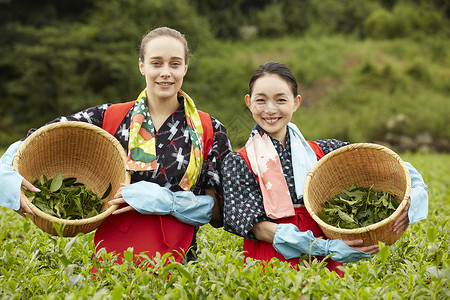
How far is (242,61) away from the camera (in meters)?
19.8

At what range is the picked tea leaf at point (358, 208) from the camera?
7.52ft

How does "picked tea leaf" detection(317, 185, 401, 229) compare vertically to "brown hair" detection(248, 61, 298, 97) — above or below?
below

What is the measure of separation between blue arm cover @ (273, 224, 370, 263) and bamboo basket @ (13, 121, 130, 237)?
757mm

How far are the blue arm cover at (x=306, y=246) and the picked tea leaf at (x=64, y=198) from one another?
34.9 inches

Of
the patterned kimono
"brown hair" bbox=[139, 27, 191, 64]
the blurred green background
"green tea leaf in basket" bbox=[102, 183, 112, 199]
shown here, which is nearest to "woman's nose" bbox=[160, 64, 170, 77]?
"brown hair" bbox=[139, 27, 191, 64]

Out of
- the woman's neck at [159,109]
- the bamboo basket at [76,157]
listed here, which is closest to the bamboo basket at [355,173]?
the woman's neck at [159,109]

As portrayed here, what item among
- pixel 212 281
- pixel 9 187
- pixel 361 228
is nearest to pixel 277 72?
pixel 361 228

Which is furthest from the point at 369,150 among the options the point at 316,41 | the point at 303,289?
the point at 316,41

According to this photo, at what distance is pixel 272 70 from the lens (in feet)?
8.13

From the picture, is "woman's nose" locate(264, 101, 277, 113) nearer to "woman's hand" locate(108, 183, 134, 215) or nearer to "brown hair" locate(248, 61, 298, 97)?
"brown hair" locate(248, 61, 298, 97)

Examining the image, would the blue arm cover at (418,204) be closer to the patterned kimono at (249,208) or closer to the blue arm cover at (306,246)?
the blue arm cover at (306,246)

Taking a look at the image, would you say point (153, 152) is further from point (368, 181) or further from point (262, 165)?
point (368, 181)

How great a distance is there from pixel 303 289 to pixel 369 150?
3.36ft

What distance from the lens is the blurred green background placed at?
14.4m
